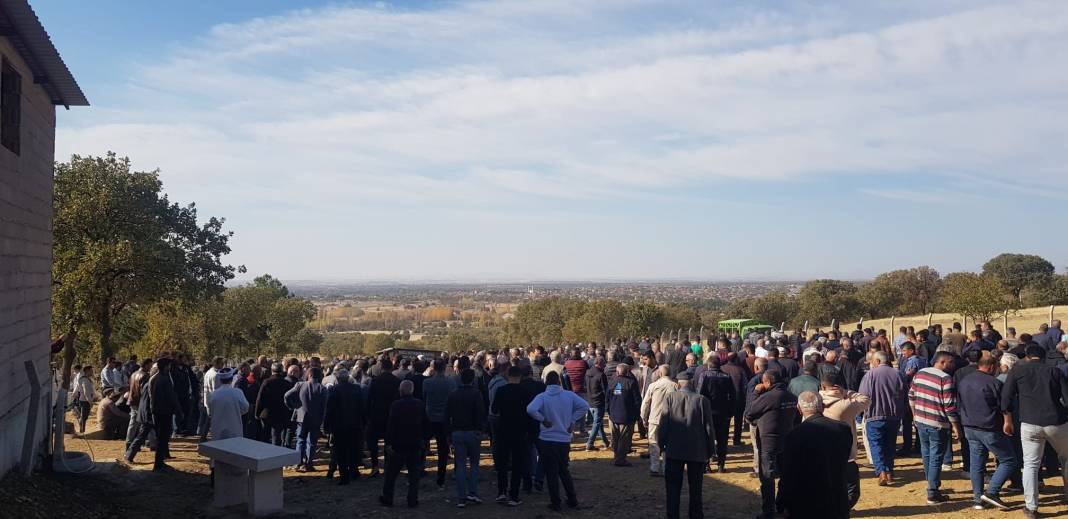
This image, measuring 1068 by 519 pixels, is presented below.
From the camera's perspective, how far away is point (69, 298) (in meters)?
22.5

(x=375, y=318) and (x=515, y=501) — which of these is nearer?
(x=515, y=501)

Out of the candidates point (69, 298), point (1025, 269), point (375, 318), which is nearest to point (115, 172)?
point (69, 298)

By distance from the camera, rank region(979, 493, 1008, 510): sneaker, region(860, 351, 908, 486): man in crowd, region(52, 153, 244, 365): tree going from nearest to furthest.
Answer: region(979, 493, 1008, 510): sneaker
region(860, 351, 908, 486): man in crowd
region(52, 153, 244, 365): tree

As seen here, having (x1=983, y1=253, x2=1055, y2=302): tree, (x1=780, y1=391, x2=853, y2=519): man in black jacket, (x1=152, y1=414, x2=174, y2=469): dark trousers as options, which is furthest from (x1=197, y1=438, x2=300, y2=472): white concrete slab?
(x1=983, y1=253, x2=1055, y2=302): tree

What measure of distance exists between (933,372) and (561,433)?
4.52 metres

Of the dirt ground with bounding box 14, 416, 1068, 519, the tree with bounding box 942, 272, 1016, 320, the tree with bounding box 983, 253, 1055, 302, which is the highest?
the tree with bounding box 983, 253, 1055, 302

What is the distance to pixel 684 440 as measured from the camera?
27.9 ft

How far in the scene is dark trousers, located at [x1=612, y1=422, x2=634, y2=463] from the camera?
1207cm

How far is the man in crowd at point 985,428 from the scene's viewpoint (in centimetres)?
865

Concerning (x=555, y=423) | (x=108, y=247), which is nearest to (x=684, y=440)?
(x=555, y=423)

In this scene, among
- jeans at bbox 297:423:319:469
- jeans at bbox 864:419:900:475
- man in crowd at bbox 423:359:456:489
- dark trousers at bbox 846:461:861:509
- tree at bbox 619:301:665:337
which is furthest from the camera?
tree at bbox 619:301:665:337

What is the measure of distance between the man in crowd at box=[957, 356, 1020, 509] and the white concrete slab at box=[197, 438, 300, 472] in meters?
7.94

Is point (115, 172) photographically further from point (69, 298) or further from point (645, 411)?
point (645, 411)

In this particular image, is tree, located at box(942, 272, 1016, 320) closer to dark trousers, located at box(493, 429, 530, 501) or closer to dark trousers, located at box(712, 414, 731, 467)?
dark trousers, located at box(712, 414, 731, 467)
